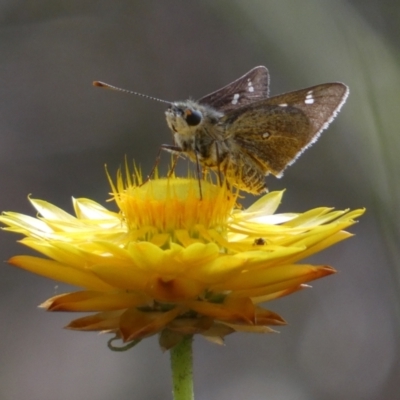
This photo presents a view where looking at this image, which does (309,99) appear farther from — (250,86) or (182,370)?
(182,370)

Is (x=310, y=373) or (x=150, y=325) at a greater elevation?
(x=150, y=325)

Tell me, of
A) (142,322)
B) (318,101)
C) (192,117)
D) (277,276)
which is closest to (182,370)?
(142,322)

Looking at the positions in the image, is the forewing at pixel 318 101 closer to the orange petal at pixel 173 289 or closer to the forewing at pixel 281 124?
the forewing at pixel 281 124

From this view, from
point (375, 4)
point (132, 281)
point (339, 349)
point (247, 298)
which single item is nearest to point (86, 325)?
point (132, 281)

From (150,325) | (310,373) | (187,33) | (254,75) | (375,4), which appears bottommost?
(310,373)

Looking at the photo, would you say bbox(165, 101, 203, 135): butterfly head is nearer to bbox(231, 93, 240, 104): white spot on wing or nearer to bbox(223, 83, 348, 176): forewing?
bbox(223, 83, 348, 176): forewing

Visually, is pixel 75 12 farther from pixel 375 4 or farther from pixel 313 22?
pixel 313 22
